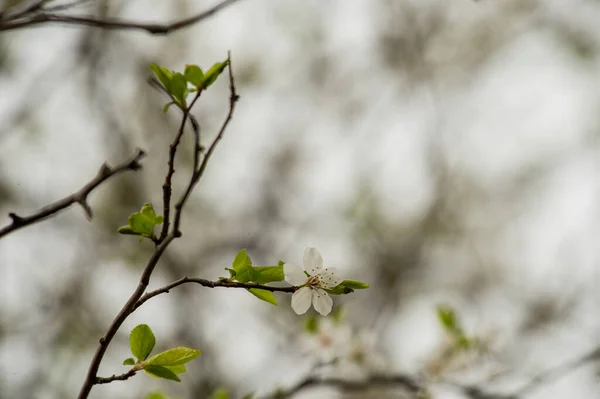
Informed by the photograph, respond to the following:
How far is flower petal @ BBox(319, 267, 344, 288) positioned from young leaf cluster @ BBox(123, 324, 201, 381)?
0.53 feet

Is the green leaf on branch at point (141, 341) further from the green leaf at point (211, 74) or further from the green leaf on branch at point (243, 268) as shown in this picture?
the green leaf at point (211, 74)

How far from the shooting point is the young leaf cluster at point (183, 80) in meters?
0.57

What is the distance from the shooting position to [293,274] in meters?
0.61

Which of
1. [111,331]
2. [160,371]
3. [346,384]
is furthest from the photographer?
[346,384]

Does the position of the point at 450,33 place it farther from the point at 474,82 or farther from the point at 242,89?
the point at 242,89

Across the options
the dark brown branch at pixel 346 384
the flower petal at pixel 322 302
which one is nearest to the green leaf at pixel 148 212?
the flower petal at pixel 322 302

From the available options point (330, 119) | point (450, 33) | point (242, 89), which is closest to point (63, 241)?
point (242, 89)

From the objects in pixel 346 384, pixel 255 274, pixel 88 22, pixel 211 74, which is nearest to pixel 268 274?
pixel 255 274

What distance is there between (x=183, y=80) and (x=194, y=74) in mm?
17

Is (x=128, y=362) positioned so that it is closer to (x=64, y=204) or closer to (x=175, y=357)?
(x=175, y=357)

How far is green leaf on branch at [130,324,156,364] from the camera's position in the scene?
579 mm

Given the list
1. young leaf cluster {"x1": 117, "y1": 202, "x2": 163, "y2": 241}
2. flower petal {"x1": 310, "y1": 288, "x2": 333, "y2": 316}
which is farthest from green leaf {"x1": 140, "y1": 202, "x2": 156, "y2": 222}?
flower petal {"x1": 310, "y1": 288, "x2": 333, "y2": 316}

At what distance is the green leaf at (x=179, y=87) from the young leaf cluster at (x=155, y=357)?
25 cm

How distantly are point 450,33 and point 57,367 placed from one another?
2.98 metres
